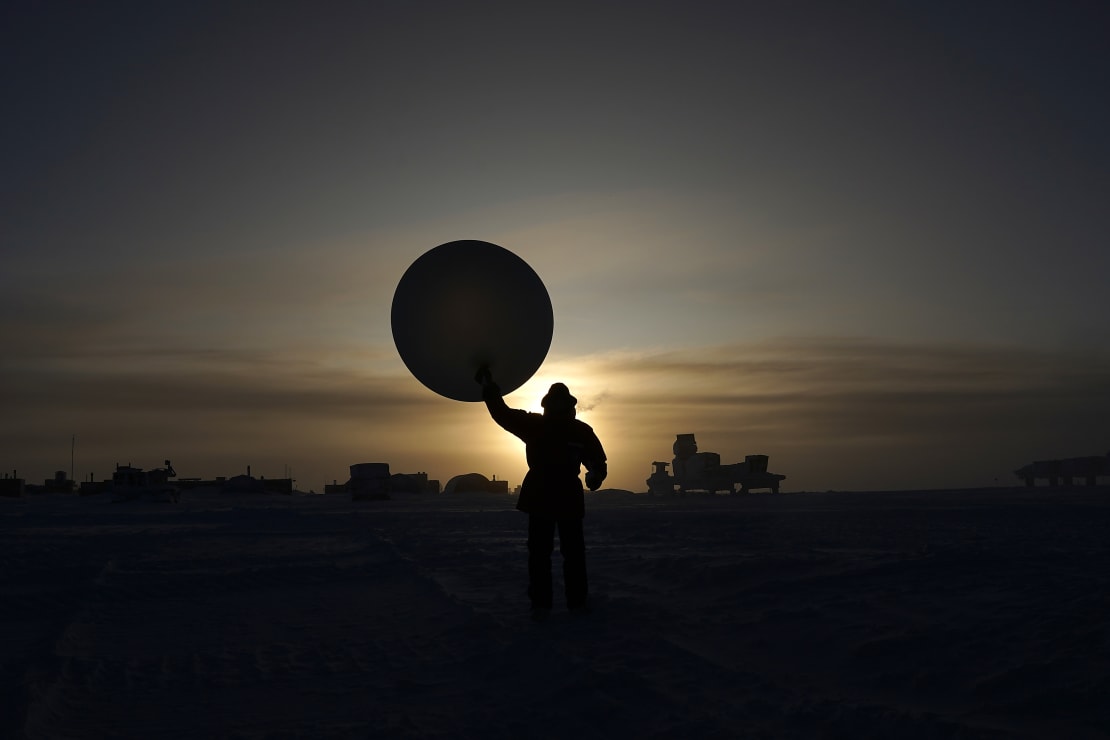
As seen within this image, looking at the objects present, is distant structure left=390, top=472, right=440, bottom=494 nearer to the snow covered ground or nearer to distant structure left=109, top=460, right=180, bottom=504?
distant structure left=109, top=460, right=180, bottom=504

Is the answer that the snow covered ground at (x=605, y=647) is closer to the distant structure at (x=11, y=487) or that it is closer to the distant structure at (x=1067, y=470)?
the distant structure at (x=1067, y=470)

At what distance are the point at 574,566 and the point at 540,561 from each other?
360mm

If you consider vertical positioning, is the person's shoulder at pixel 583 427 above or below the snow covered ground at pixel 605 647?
above

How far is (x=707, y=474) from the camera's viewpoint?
61.1 metres

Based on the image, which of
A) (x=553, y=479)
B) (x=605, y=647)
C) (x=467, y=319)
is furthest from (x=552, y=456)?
(x=605, y=647)

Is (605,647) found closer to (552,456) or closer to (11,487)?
(552,456)

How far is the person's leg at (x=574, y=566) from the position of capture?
28.1 feet

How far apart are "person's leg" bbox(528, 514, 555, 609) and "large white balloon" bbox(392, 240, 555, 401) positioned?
156 cm

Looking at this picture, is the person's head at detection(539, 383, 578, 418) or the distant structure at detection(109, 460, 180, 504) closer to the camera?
the person's head at detection(539, 383, 578, 418)

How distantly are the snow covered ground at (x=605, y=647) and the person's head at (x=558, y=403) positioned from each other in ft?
6.73

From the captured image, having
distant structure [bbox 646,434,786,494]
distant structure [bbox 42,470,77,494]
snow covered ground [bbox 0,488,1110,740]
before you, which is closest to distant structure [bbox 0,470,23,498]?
distant structure [bbox 42,470,77,494]

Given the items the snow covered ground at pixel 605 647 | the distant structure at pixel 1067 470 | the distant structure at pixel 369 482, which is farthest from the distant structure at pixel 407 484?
the snow covered ground at pixel 605 647

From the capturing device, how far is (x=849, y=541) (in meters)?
13.2

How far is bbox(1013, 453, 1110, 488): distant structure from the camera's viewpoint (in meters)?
50.8
